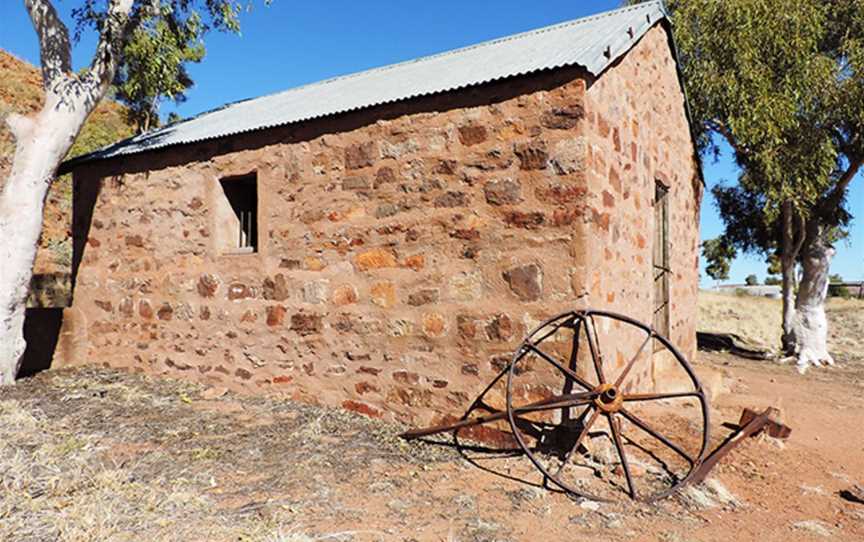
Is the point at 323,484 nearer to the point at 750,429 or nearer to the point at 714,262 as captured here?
the point at 750,429

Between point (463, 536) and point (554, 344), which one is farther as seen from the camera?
point (554, 344)

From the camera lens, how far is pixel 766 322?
62.2 feet

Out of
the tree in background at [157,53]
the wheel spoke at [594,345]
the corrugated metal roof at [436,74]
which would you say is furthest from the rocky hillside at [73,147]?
the wheel spoke at [594,345]

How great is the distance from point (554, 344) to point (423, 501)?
146cm

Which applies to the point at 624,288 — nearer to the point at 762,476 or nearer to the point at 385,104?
the point at 762,476

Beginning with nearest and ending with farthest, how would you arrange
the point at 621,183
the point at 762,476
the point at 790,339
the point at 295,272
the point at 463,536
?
the point at 463,536, the point at 762,476, the point at 621,183, the point at 295,272, the point at 790,339

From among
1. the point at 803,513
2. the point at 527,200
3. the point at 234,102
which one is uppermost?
the point at 234,102

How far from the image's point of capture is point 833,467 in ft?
14.6

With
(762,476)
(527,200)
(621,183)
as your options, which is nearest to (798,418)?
(762,476)

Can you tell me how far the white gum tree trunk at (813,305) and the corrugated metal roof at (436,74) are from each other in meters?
7.95

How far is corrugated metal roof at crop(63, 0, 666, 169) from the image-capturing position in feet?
15.1

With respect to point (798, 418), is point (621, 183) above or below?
above

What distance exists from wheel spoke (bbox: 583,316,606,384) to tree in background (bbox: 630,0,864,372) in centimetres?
762

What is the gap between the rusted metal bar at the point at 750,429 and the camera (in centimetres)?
400
